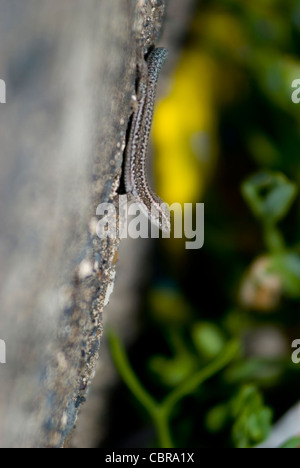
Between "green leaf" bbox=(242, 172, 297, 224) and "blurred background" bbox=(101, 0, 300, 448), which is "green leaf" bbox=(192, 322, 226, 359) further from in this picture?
"green leaf" bbox=(242, 172, 297, 224)

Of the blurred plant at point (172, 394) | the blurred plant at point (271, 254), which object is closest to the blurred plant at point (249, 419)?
the blurred plant at point (172, 394)

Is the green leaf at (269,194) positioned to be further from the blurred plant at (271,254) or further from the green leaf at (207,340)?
the green leaf at (207,340)

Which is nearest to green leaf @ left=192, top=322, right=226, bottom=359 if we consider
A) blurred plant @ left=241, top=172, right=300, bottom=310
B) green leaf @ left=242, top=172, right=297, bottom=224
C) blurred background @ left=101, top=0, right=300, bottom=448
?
blurred background @ left=101, top=0, right=300, bottom=448

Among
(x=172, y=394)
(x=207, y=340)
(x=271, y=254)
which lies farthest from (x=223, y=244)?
(x=172, y=394)

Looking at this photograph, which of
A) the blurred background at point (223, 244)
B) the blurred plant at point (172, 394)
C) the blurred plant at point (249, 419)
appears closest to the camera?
the blurred plant at point (249, 419)

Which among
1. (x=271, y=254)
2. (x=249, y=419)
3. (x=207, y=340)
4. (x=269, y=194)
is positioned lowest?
(x=249, y=419)

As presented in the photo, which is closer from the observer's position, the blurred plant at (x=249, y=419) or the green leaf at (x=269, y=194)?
the blurred plant at (x=249, y=419)

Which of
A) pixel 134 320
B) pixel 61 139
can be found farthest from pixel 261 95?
pixel 61 139

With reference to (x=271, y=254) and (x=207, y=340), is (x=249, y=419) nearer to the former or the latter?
(x=207, y=340)
